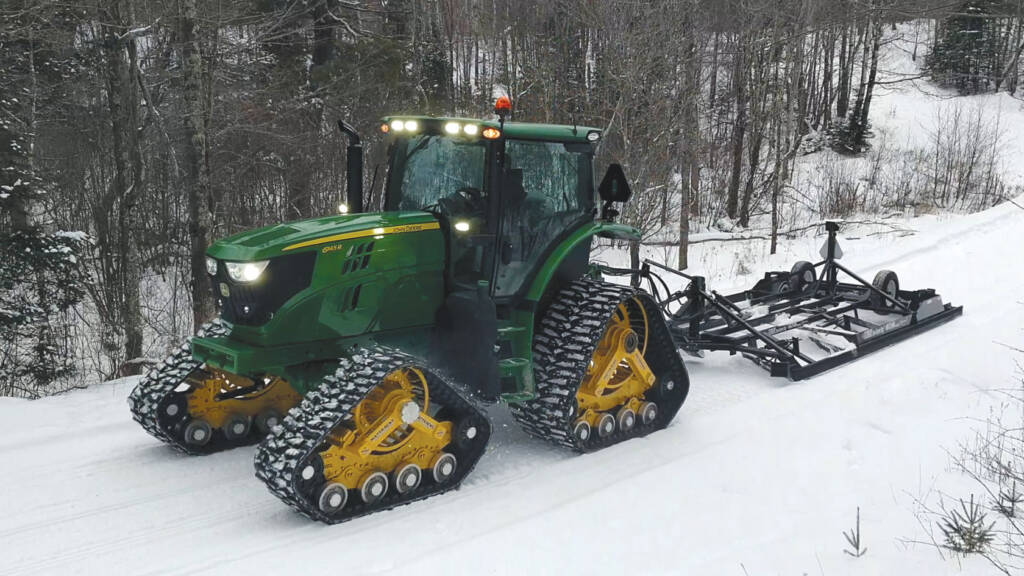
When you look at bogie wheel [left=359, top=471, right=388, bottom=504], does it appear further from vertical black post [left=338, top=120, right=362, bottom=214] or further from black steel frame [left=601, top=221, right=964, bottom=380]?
black steel frame [left=601, top=221, right=964, bottom=380]

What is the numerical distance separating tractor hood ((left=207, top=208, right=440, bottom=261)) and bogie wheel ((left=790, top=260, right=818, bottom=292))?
214 inches

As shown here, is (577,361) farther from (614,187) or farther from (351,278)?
(351,278)

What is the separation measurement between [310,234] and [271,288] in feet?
1.27

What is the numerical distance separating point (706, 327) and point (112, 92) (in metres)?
8.55

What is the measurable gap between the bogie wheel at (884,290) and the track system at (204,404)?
20.9 feet

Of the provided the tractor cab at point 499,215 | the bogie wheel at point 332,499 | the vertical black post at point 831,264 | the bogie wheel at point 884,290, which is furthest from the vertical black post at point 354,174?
the bogie wheel at point 884,290

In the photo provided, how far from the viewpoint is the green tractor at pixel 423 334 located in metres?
4.26

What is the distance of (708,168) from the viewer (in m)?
22.5

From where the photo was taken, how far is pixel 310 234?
4398 mm

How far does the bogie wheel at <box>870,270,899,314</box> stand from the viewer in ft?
27.1

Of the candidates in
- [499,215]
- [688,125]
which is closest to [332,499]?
[499,215]

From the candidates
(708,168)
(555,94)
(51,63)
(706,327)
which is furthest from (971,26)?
(51,63)

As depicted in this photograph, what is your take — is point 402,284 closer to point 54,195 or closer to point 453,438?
point 453,438

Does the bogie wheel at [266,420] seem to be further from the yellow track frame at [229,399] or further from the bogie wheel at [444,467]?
the bogie wheel at [444,467]
